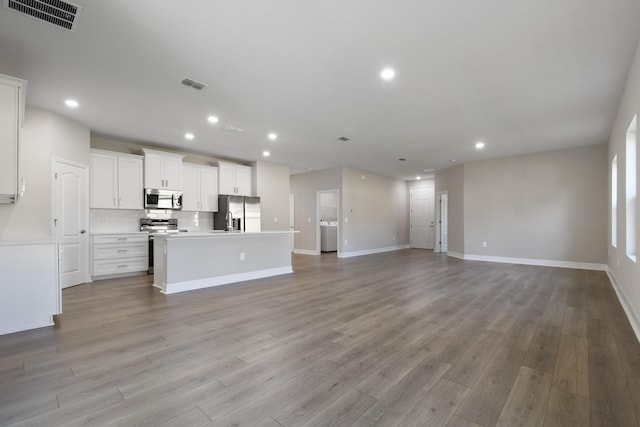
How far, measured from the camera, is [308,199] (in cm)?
930

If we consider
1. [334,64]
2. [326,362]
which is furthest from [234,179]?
[326,362]

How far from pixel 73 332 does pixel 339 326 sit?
8.44 feet

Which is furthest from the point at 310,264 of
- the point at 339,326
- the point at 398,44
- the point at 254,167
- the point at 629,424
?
the point at 629,424

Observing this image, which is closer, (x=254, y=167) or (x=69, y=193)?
(x=69, y=193)

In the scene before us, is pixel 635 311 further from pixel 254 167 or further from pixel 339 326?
pixel 254 167

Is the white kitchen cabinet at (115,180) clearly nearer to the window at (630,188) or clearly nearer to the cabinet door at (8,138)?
the cabinet door at (8,138)

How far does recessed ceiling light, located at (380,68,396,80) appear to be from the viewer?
3021 mm

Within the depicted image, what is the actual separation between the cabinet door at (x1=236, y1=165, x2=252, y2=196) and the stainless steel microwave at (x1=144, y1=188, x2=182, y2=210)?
1479 millimetres

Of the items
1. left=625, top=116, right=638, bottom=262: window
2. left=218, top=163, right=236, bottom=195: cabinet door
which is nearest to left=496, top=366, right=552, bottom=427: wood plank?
left=625, top=116, right=638, bottom=262: window

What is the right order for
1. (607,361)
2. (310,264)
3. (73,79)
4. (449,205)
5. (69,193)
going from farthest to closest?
1. (449,205)
2. (310,264)
3. (69,193)
4. (73,79)
5. (607,361)

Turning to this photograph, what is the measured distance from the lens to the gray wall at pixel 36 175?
384 centimetres

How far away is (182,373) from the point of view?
2.02 metres

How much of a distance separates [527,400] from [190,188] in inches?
254

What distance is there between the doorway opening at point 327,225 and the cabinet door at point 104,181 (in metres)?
5.23
